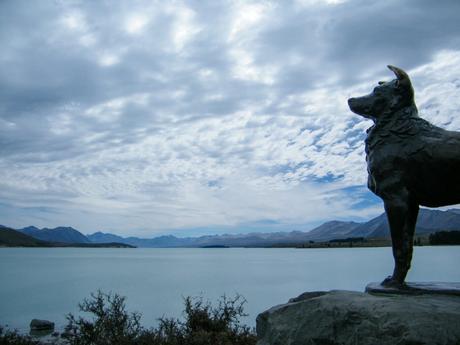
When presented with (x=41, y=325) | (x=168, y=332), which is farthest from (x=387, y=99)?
(x=41, y=325)

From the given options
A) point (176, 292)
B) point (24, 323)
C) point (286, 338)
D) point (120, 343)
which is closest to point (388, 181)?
point (286, 338)

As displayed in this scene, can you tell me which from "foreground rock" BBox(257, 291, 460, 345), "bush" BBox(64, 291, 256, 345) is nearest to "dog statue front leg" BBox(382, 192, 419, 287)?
"foreground rock" BBox(257, 291, 460, 345)

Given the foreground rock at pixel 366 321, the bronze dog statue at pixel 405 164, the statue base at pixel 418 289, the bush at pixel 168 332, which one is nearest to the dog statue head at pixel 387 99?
the bronze dog statue at pixel 405 164

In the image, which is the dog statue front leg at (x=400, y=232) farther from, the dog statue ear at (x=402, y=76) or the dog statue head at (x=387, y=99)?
the dog statue ear at (x=402, y=76)

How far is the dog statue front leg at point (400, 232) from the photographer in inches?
249

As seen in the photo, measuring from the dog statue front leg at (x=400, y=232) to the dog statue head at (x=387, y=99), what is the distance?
4.32 ft

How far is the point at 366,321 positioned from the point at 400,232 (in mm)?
1553

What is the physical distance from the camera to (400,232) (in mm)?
6375

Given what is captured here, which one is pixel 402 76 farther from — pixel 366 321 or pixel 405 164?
pixel 366 321

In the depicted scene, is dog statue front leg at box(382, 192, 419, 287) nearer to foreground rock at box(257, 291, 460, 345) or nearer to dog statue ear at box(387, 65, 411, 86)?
foreground rock at box(257, 291, 460, 345)

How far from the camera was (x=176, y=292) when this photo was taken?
32312 mm

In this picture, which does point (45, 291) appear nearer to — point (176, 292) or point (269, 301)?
point (176, 292)

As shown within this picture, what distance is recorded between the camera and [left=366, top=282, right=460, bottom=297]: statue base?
6.03 metres

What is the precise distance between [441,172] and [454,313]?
194 centimetres
